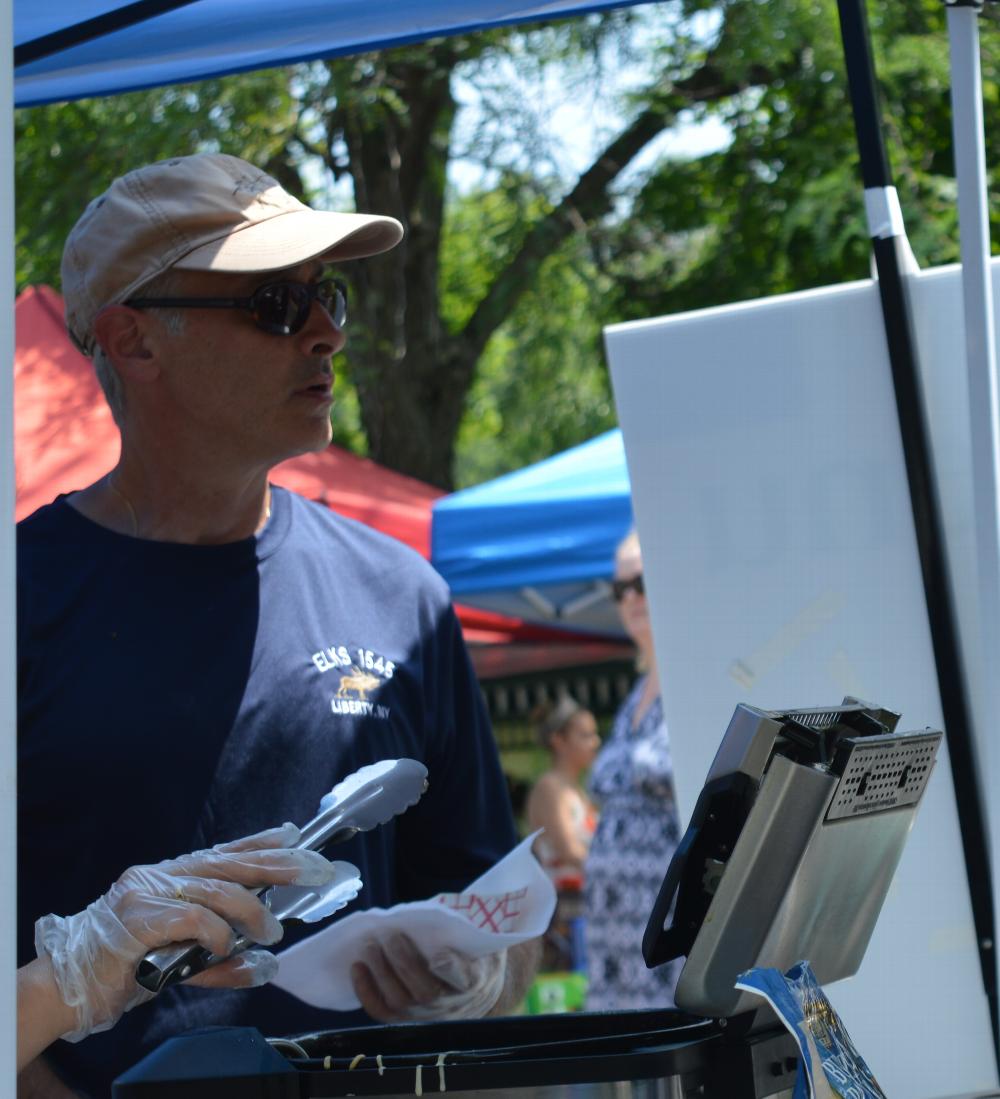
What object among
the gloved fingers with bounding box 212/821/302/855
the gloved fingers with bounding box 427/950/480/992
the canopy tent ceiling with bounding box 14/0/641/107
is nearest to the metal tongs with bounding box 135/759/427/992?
the gloved fingers with bounding box 212/821/302/855

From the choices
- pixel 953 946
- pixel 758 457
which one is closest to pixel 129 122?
pixel 758 457

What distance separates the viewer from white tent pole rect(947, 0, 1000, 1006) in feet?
5.31

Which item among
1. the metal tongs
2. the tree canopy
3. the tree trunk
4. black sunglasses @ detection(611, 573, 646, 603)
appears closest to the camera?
the metal tongs

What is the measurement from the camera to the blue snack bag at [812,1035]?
1.02 meters

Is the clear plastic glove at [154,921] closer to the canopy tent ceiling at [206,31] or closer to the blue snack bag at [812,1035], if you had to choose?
the blue snack bag at [812,1035]

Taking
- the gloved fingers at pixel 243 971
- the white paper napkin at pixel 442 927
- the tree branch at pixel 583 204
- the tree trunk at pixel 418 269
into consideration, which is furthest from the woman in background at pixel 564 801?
the gloved fingers at pixel 243 971

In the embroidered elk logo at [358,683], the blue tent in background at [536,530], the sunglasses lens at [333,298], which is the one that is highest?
the sunglasses lens at [333,298]

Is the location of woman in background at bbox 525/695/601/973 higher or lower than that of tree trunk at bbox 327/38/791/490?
lower

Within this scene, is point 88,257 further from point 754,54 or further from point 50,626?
point 754,54

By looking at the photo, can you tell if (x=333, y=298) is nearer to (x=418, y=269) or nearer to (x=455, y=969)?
(x=455, y=969)

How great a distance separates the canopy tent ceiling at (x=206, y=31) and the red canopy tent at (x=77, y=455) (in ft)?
3.89

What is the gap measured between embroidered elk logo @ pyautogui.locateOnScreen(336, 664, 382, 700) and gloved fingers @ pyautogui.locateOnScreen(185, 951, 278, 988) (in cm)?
50

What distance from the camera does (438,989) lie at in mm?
1636

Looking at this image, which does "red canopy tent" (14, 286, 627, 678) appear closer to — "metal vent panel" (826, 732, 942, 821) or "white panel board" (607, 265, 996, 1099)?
"white panel board" (607, 265, 996, 1099)
